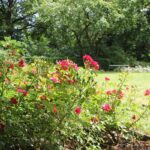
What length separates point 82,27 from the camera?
21.3 m

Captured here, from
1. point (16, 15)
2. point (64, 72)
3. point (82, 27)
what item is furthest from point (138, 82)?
point (16, 15)

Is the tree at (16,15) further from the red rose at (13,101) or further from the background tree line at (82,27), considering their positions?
the red rose at (13,101)

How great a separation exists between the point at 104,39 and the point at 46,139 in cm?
2083

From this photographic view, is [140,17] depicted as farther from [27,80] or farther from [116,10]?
[27,80]

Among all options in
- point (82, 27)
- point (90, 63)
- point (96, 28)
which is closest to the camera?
point (90, 63)

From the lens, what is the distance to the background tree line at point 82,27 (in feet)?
66.8

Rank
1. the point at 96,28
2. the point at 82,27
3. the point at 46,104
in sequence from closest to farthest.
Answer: the point at 46,104, the point at 96,28, the point at 82,27

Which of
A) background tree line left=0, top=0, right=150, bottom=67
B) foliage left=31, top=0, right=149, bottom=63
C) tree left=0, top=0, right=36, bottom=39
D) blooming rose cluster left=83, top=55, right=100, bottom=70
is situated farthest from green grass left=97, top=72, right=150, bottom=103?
tree left=0, top=0, right=36, bottom=39

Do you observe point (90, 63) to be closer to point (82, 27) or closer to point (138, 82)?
point (138, 82)

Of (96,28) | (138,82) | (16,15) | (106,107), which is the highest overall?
(16,15)

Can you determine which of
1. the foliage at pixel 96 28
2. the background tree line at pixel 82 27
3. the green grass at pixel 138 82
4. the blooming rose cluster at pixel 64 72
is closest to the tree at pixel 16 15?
the background tree line at pixel 82 27

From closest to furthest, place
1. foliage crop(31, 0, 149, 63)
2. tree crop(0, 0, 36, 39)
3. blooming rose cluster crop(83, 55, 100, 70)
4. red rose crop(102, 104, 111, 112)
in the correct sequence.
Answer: blooming rose cluster crop(83, 55, 100, 70), red rose crop(102, 104, 111, 112), foliage crop(31, 0, 149, 63), tree crop(0, 0, 36, 39)

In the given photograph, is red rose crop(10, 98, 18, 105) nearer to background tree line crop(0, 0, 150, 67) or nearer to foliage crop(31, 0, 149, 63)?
foliage crop(31, 0, 149, 63)

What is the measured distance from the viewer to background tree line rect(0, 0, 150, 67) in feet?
66.8
